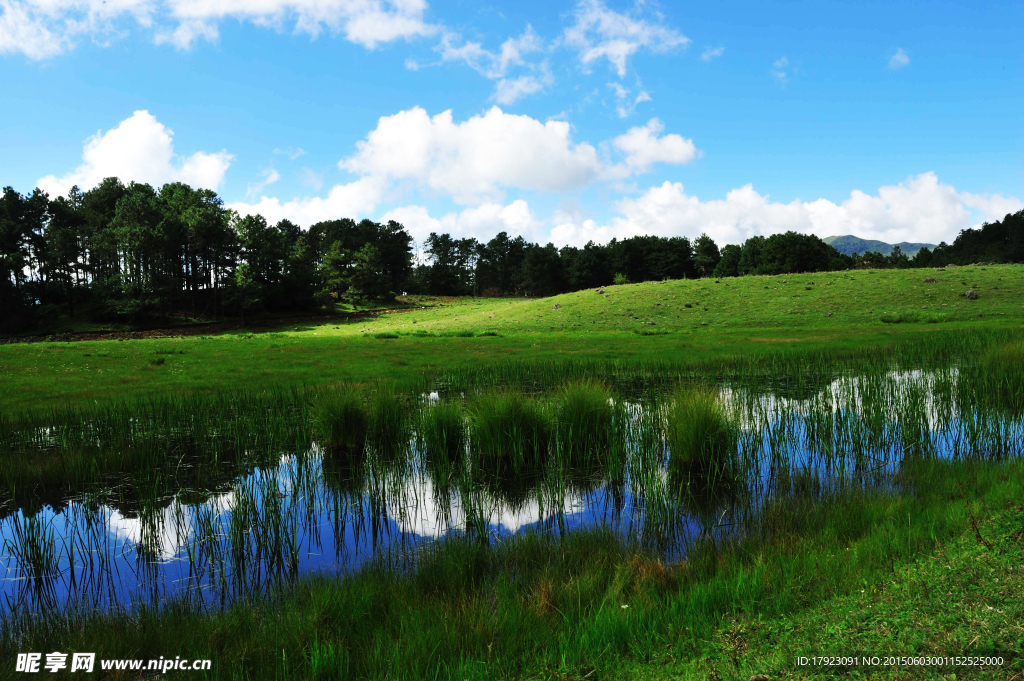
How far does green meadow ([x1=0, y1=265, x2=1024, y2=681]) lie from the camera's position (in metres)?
3.64

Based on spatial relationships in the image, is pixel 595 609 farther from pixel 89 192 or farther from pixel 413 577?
pixel 89 192

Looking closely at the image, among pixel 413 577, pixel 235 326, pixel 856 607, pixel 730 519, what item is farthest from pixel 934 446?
pixel 235 326

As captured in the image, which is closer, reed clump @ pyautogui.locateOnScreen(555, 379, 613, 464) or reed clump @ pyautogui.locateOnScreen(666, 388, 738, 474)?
reed clump @ pyautogui.locateOnScreen(666, 388, 738, 474)

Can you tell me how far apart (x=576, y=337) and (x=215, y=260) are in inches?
2148

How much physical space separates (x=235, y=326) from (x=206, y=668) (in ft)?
213

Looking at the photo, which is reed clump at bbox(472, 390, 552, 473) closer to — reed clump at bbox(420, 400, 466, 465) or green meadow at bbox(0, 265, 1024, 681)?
green meadow at bbox(0, 265, 1024, 681)

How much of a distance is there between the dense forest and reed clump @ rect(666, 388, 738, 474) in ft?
213

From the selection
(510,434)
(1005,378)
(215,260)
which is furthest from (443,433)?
(215,260)

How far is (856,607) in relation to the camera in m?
3.71

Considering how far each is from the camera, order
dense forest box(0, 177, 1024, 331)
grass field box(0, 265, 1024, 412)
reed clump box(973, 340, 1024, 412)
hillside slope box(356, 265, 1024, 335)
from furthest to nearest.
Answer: dense forest box(0, 177, 1024, 331) < hillside slope box(356, 265, 1024, 335) < grass field box(0, 265, 1024, 412) < reed clump box(973, 340, 1024, 412)

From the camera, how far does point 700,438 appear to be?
8.29 metres

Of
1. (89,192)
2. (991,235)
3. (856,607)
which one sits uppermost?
(89,192)

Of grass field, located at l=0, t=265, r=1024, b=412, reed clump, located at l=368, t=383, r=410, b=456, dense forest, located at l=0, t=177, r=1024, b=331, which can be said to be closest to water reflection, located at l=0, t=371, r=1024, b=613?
reed clump, located at l=368, t=383, r=410, b=456

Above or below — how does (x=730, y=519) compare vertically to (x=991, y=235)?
below
